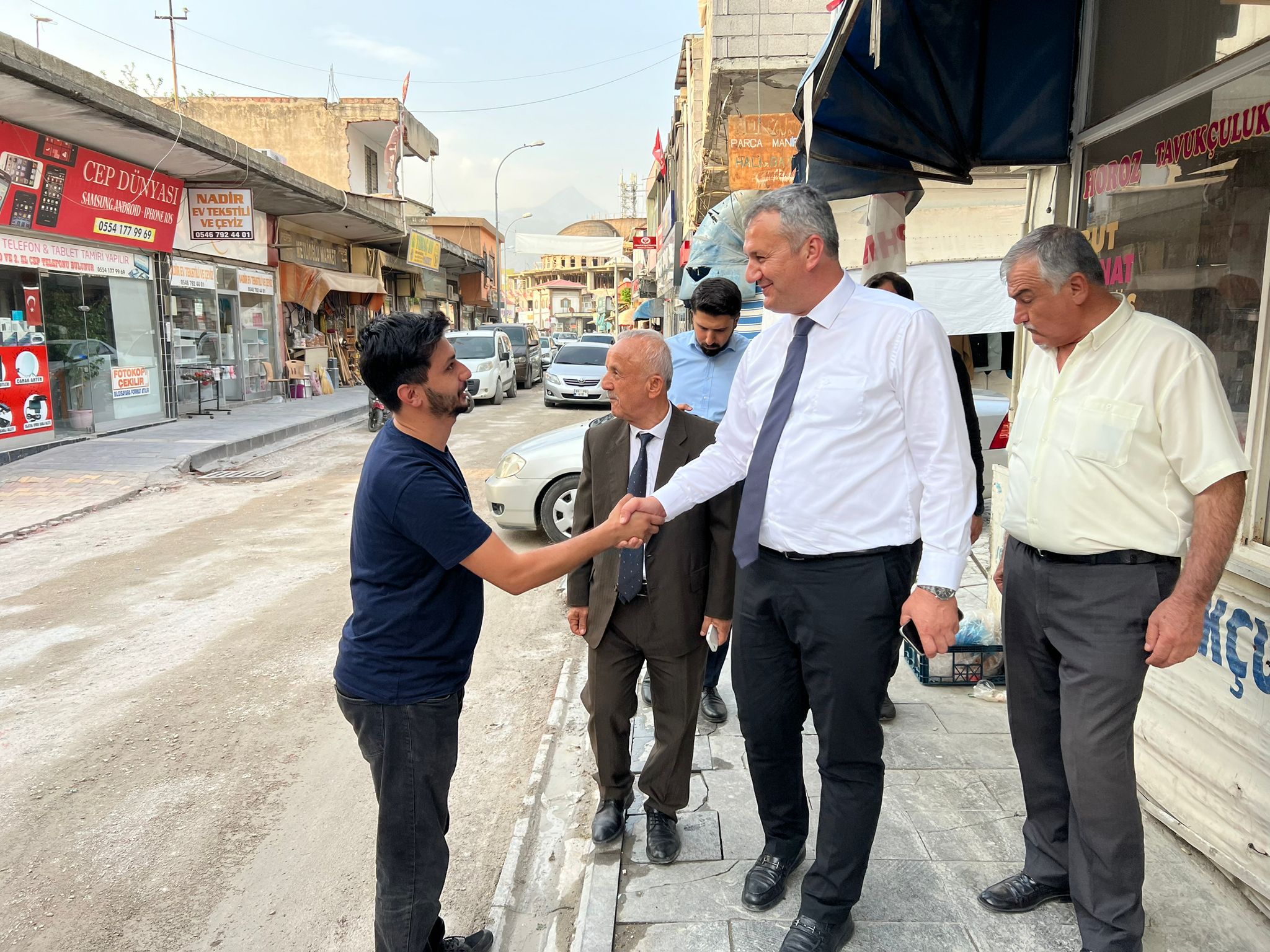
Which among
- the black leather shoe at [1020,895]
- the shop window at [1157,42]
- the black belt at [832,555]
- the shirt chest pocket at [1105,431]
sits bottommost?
the black leather shoe at [1020,895]

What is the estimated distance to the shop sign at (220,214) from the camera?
1642cm

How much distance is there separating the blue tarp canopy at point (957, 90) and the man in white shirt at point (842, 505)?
1.42 meters

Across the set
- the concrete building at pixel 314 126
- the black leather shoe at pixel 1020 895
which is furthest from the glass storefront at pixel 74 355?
the concrete building at pixel 314 126

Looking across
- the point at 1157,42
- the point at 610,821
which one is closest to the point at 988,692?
the point at 610,821

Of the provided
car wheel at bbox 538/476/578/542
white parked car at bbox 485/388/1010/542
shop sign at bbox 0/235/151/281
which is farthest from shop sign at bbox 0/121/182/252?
car wheel at bbox 538/476/578/542

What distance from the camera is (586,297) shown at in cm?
11231

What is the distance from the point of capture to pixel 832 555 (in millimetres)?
2369

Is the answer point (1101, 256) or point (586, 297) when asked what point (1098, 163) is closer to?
point (1101, 256)

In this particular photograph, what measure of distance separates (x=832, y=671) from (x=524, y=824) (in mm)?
1571

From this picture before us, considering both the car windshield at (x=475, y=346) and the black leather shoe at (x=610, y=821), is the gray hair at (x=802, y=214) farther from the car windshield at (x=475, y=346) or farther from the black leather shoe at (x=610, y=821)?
the car windshield at (x=475, y=346)

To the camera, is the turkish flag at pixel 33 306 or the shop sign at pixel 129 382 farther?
the shop sign at pixel 129 382

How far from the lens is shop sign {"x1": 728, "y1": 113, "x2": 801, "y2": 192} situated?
9.12 meters

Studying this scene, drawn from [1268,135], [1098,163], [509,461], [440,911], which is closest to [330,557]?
[509,461]

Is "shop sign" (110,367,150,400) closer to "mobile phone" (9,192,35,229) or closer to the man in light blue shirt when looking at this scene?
"mobile phone" (9,192,35,229)
